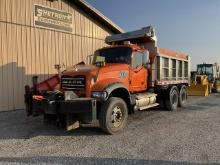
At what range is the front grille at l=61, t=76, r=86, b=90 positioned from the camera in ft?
28.4

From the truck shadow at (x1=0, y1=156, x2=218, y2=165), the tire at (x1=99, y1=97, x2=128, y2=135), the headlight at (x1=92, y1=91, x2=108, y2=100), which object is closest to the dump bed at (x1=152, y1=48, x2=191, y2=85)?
the tire at (x1=99, y1=97, x2=128, y2=135)

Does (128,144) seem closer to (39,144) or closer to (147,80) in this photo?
(39,144)

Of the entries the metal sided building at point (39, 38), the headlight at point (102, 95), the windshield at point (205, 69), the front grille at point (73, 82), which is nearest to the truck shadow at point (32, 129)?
the headlight at point (102, 95)

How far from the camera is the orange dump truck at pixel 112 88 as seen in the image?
807cm

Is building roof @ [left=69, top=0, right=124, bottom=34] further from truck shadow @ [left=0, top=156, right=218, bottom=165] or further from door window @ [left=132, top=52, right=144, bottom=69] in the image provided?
truck shadow @ [left=0, top=156, right=218, bottom=165]

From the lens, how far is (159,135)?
8.19 metres

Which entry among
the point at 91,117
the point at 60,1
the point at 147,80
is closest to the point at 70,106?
the point at 91,117

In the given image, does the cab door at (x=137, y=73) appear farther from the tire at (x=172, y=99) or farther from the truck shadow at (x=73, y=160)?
the truck shadow at (x=73, y=160)

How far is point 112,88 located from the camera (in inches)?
336

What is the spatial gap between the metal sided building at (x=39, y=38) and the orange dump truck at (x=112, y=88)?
2.19 meters

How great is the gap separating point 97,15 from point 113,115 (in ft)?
29.3

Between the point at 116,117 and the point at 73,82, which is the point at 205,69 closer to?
the point at 116,117

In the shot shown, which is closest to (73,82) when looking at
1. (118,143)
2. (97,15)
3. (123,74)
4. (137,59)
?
(123,74)

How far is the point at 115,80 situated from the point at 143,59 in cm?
204
